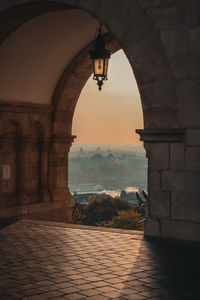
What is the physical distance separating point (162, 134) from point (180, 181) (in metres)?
0.56

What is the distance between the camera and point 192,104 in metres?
5.80

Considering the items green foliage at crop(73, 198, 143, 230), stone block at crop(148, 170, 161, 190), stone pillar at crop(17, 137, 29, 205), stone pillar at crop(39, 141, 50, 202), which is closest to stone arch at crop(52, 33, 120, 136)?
stone pillar at crop(39, 141, 50, 202)

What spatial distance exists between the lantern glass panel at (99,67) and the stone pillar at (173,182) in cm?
193

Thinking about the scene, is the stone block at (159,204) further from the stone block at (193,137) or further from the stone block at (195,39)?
the stone block at (195,39)

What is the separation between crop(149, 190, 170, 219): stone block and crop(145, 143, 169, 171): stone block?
29 cm

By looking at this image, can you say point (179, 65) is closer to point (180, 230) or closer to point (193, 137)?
point (193, 137)

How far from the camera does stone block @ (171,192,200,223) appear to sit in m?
5.75

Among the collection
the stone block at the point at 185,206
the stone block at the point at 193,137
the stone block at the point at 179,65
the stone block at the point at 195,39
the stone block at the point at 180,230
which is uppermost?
the stone block at the point at 195,39

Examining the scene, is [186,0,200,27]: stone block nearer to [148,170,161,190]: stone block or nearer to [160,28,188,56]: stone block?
[160,28,188,56]: stone block

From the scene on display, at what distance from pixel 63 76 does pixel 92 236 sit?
4.52 m

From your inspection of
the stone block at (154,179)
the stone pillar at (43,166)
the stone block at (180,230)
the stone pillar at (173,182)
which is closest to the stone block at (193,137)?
the stone pillar at (173,182)

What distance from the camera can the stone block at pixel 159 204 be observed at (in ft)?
19.5

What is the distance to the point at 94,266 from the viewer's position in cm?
497

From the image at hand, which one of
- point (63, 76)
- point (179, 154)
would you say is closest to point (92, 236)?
point (179, 154)
